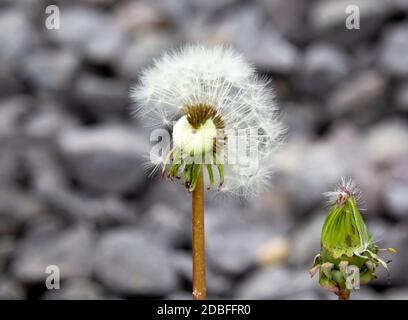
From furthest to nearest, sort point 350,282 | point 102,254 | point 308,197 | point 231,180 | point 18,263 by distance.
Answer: point 308,197 < point 18,263 < point 102,254 < point 231,180 < point 350,282

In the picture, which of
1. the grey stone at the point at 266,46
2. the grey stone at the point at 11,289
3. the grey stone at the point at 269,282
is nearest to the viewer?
the grey stone at the point at 269,282

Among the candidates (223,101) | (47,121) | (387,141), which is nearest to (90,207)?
(47,121)

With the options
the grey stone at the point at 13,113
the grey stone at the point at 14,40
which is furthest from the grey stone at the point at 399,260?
the grey stone at the point at 14,40

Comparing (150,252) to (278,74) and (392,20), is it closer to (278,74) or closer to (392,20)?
(278,74)

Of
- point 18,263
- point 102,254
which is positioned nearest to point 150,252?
point 102,254

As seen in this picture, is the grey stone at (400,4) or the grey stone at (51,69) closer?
the grey stone at (400,4)

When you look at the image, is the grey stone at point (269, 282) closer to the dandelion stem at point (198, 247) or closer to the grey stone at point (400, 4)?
the grey stone at point (400, 4)

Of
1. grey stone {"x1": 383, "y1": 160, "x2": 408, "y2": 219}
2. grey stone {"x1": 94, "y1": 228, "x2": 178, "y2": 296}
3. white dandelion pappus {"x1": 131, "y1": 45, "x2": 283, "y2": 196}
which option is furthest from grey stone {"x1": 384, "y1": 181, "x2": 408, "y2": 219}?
white dandelion pappus {"x1": 131, "y1": 45, "x2": 283, "y2": 196}
